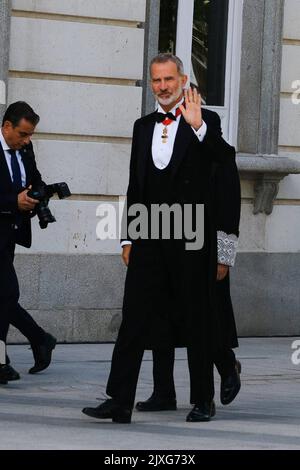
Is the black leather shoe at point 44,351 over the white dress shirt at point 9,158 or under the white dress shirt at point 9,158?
under

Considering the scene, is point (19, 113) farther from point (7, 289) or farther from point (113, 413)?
point (113, 413)

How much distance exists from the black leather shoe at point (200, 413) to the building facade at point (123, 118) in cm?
430

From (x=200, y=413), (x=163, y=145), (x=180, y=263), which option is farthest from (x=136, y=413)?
(x=163, y=145)

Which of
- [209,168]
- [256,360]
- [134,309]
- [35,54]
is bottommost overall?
[256,360]

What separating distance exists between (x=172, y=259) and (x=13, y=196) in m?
1.80

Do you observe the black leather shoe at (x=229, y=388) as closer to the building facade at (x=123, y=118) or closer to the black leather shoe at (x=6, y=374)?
the black leather shoe at (x=6, y=374)

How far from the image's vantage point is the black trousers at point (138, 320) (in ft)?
27.3

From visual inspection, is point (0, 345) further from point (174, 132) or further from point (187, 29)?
point (187, 29)

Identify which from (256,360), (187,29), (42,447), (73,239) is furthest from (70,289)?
(42,447)

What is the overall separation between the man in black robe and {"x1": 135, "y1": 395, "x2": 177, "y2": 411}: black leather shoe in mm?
462

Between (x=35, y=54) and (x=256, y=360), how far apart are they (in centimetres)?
301

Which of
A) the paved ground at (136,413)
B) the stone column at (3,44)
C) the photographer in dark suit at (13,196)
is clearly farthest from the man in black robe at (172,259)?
the stone column at (3,44)
